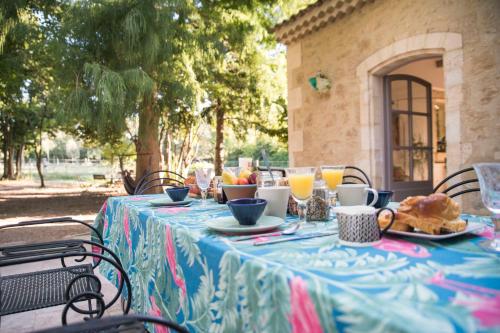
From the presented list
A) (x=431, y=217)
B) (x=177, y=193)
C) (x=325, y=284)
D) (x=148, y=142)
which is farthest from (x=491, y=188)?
(x=148, y=142)

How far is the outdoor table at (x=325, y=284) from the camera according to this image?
0.51 meters

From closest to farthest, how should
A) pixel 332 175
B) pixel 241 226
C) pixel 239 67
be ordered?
Answer: pixel 241 226, pixel 332 175, pixel 239 67

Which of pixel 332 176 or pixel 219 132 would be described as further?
pixel 219 132

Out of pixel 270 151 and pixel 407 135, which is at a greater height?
pixel 270 151

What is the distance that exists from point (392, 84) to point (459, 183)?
2884mm

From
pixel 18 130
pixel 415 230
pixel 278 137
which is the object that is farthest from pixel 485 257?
pixel 18 130

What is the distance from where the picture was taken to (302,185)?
47.7 inches

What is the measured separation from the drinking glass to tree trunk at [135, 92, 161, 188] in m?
5.97

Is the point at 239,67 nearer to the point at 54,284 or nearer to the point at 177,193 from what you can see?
the point at 177,193

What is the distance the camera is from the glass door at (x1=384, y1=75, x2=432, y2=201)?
170 inches

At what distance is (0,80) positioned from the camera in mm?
7656

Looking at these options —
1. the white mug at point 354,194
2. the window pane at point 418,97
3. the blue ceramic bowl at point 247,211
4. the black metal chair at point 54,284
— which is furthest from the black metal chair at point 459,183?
the black metal chair at point 54,284

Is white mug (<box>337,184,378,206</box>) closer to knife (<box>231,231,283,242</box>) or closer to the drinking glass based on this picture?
the drinking glass

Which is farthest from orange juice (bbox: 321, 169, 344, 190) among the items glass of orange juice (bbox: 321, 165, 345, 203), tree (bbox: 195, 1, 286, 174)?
tree (bbox: 195, 1, 286, 174)
